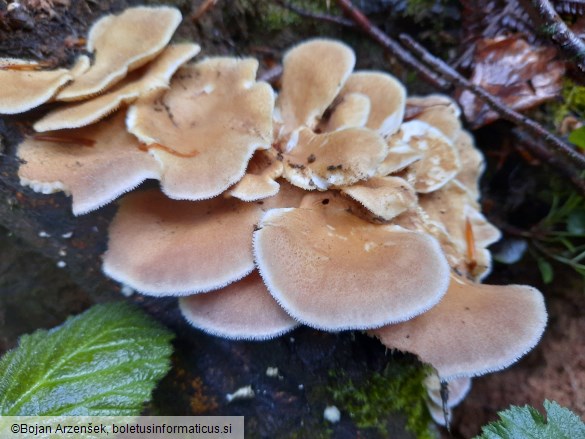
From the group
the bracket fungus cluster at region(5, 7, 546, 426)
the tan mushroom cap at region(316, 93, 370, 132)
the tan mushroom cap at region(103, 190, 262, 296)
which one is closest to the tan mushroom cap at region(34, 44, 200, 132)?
the bracket fungus cluster at region(5, 7, 546, 426)

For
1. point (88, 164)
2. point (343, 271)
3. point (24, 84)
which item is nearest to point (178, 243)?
point (88, 164)

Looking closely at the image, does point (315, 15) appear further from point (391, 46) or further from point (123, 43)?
point (123, 43)

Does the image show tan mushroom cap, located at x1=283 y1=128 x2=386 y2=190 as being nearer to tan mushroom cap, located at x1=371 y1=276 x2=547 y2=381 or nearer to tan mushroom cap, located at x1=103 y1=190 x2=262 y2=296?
tan mushroom cap, located at x1=103 y1=190 x2=262 y2=296

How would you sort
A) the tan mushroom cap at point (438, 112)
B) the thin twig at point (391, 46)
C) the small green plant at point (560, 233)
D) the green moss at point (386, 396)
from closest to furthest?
the green moss at point (386, 396) < the tan mushroom cap at point (438, 112) < the small green plant at point (560, 233) < the thin twig at point (391, 46)

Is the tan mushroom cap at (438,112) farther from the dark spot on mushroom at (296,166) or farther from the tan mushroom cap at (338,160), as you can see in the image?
the dark spot on mushroom at (296,166)

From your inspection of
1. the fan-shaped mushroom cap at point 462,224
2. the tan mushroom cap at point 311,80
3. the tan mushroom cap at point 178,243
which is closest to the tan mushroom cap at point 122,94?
the tan mushroom cap at point 178,243

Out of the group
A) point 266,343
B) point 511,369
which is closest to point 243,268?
point 266,343

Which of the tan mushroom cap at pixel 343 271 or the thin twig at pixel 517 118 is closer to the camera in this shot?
the tan mushroom cap at pixel 343 271
